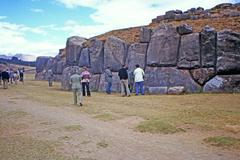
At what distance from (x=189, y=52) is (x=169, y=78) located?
2.40m

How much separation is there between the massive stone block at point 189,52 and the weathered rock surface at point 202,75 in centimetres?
48

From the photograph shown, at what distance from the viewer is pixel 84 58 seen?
3150 centimetres

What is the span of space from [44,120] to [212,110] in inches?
292

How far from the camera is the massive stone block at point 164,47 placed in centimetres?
2430

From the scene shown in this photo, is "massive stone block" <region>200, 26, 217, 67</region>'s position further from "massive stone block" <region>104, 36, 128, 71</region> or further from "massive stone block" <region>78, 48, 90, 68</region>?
"massive stone block" <region>78, 48, 90, 68</region>

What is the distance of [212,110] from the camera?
571 inches

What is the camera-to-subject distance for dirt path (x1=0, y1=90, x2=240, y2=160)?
8281mm

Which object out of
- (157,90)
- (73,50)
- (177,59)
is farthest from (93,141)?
(73,50)

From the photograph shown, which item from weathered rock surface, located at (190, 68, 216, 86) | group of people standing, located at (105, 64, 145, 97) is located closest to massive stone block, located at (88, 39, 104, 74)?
group of people standing, located at (105, 64, 145, 97)

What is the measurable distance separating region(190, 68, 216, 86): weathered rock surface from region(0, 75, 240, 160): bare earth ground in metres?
9.81

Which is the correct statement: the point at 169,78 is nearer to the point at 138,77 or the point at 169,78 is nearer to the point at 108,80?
the point at 138,77

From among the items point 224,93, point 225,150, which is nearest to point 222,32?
point 224,93

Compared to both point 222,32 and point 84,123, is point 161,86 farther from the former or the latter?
point 84,123

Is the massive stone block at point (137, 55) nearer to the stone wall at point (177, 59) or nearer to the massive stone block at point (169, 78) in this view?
the stone wall at point (177, 59)
